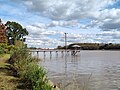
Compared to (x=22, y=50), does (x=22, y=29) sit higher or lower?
higher

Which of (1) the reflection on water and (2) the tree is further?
(2) the tree

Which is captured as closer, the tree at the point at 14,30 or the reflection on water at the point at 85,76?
the reflection on water at the point at 85,76

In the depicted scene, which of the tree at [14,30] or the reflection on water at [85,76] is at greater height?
the tree at [14,30]

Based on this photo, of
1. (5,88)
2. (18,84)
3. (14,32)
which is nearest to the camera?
(5,88)

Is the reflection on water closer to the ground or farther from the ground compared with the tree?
closer to the ground

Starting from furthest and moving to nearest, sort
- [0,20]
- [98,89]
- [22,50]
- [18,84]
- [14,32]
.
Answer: [14,32] → [0,20] → [22,50] → [98,89] → [18,84]

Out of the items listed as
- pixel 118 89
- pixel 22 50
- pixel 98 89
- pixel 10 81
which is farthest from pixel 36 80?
pixel 22 50

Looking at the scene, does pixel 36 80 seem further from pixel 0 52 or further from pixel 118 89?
pixel 0 52

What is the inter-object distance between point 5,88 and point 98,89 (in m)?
7.72

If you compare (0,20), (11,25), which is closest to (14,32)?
(11,25)

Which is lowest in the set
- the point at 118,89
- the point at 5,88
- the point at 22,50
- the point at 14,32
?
the point at 118,89

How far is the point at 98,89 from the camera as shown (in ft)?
56.7

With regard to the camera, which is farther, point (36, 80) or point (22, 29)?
point (22, 29)

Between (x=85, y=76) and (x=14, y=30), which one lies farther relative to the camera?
(x=14, y=30)
